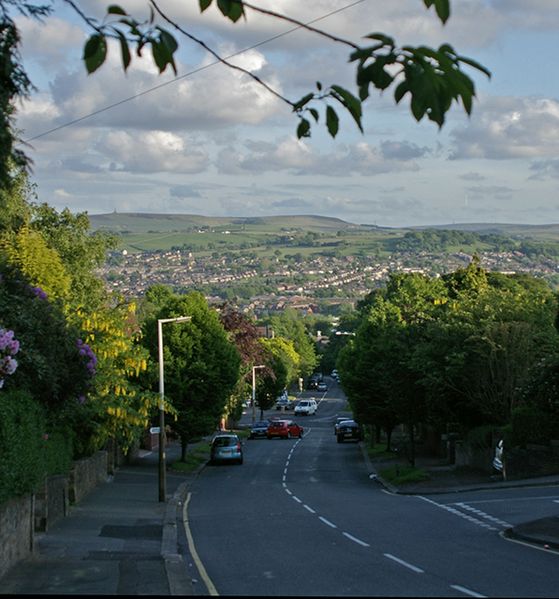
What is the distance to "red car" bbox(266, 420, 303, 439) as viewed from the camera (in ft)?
271

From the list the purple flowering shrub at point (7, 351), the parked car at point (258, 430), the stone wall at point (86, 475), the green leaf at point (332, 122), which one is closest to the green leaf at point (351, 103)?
the green leaf at point (332, 122)

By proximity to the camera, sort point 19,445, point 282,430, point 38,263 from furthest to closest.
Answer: point 282,430, point 38,263, point 19,445

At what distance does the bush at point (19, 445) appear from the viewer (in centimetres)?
1716

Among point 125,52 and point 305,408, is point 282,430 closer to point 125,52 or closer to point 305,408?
point 305,408

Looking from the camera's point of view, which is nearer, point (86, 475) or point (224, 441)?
point (86, 475)

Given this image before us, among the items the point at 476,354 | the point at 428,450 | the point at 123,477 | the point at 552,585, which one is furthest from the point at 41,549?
the point at 428,450

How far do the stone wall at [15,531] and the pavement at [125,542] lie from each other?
21cm

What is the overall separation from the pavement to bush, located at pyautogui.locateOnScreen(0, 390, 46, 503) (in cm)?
147

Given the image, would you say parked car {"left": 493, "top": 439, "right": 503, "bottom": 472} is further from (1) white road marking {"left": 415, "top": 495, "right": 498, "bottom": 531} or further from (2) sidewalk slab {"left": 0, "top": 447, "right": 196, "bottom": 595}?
(2) sidewalk slab {"left": 0, "top": 447, "right": 196, "bottom": 595}

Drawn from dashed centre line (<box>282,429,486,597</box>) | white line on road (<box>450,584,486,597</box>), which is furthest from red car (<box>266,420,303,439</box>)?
white line on road (<box>450,584,486,597</box>)

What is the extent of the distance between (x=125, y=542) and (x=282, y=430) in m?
58.8

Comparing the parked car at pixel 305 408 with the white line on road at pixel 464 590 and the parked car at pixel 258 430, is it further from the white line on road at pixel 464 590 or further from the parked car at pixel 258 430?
the white line on road at pixel 464 590

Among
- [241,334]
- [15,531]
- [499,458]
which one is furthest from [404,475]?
[241,334]

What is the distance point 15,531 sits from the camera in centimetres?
1856
